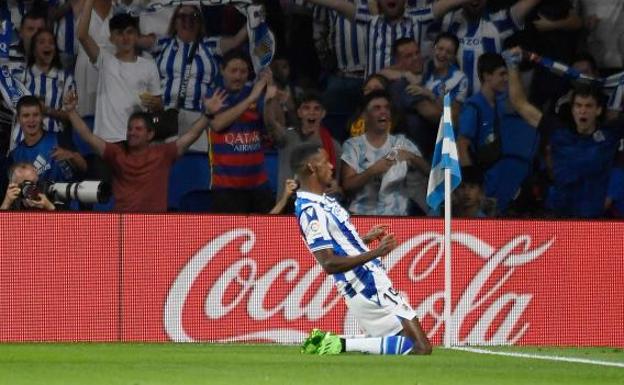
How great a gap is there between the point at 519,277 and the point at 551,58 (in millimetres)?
3378

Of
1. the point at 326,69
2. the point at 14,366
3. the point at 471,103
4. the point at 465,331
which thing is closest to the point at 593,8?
the point at 471,103

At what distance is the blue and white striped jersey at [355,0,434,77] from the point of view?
19641 mm

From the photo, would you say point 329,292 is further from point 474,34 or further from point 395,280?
point 474,34

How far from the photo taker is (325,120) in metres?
19.8

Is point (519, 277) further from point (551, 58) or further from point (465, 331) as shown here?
point (551, 58)

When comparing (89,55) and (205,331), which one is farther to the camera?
(89,55)

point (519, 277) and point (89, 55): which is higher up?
point (89, 55)

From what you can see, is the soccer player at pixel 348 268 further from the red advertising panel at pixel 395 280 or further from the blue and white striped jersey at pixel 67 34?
the blue and white striped jersey at pixel 67 34

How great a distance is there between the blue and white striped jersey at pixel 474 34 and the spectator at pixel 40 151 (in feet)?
15.4

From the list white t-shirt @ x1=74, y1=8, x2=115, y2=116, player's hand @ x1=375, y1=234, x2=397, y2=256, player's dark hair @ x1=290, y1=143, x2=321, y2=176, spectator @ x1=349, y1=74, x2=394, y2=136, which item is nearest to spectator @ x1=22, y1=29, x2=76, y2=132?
white t-shirt @ x1=74, y1=8, x2=115, y2=116

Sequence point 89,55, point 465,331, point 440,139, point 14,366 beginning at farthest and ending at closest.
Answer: point 89,55, point 465,331, point 440,139, point 14,366

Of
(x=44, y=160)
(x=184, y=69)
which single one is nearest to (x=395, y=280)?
(x=184, y=69)

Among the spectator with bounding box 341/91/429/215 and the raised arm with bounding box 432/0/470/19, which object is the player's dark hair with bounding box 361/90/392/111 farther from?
the raised arm with bounding box 432/0/470/19

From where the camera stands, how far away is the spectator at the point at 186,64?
64.2 feet
